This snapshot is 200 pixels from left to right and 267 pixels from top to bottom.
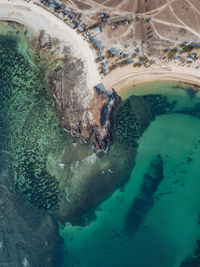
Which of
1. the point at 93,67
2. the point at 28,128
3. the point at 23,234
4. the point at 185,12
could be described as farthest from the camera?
the point at 28,128

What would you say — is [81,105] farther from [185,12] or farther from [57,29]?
[185,12]

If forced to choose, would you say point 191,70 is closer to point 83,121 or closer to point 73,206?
point 83,121

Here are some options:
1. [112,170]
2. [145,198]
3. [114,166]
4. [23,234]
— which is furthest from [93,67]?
[23,234]

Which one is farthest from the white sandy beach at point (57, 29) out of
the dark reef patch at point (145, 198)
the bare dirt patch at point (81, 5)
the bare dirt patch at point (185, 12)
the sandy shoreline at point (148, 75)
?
the dark reef patch at point (145, 198)

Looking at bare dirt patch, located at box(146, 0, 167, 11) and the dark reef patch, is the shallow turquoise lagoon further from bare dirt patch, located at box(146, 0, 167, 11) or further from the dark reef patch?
bare dirt patch, located at box(146, 0, 167, 11)

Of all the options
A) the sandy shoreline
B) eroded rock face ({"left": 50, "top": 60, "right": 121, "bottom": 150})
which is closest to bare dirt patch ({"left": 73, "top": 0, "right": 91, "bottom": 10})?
eroded rock face ({"left": 50, "top": 60, "right": 121, "bottom": 150})

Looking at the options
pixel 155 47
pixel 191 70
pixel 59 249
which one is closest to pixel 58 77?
pixel 155 47
